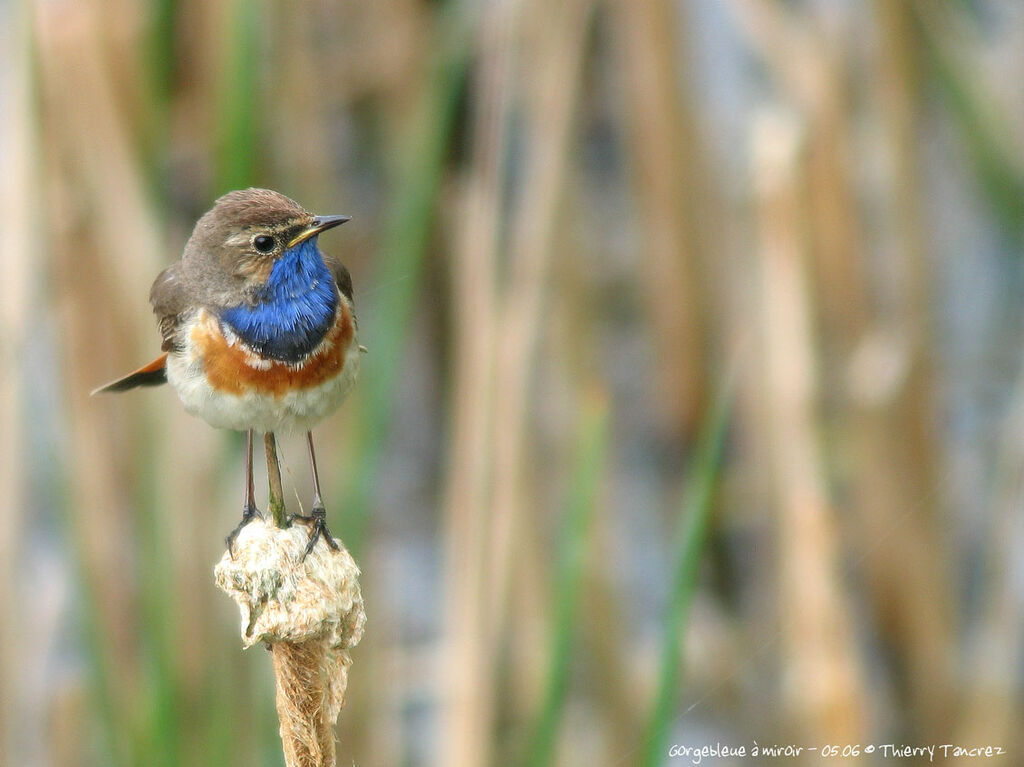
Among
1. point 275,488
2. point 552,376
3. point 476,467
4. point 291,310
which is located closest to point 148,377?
point 291,310

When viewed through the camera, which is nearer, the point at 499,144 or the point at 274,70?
the point at 499,144

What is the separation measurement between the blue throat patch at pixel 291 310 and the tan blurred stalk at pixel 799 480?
1.36 metres

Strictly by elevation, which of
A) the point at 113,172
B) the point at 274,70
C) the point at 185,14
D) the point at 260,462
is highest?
the point at 185,14

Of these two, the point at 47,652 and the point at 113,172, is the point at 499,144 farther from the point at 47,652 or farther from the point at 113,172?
the point at 47,652

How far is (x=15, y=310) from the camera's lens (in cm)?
208

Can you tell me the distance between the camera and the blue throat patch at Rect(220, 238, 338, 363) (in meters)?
1.16

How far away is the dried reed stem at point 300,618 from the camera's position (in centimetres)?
95

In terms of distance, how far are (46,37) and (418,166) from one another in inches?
35.0

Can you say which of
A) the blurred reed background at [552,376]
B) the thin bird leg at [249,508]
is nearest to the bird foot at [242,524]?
the thin bird leg at [249,508]

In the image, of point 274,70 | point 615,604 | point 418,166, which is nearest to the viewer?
point 418,166

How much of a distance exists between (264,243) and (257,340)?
0.72 ft

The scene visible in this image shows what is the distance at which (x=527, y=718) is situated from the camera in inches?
111

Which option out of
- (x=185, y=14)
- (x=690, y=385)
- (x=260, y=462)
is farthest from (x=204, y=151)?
(x=690, y=385)

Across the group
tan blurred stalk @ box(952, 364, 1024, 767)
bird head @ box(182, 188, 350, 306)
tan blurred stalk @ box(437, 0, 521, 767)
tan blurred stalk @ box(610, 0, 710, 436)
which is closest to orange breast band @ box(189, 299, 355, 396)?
bird head @ box(182, 188, 350, 306)
